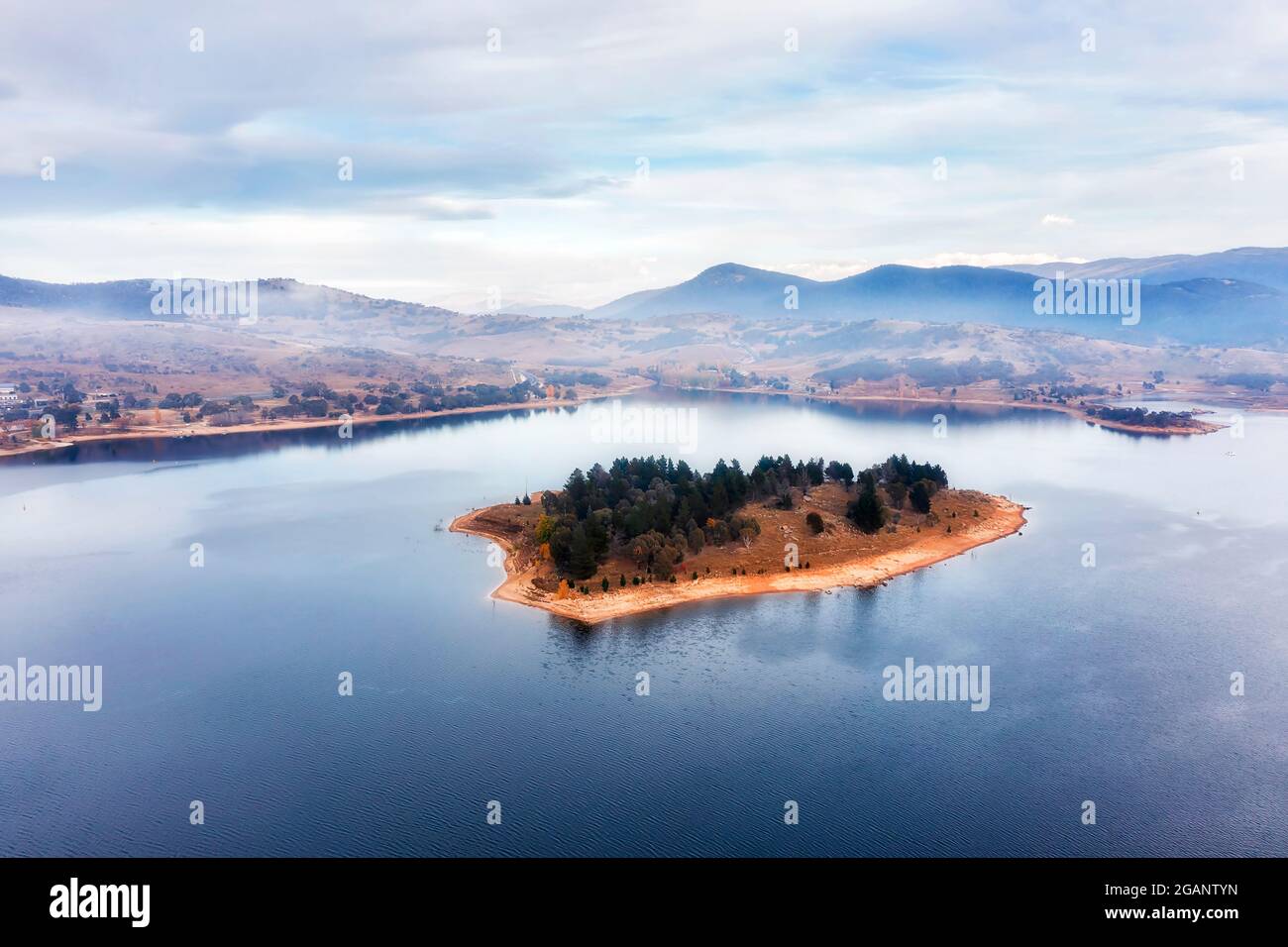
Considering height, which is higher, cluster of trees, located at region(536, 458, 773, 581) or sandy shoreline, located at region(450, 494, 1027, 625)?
cluster of trees, located at region(536, 458, 773, 581)

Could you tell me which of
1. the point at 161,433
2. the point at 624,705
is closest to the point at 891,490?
the point at 624,705

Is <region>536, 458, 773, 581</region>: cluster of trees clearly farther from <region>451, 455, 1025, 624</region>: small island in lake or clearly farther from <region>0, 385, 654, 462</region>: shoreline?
<region>0, 385, 654, 462</region>: shoreline

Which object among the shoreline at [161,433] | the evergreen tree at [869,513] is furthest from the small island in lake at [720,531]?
the shoreline at [161,433]

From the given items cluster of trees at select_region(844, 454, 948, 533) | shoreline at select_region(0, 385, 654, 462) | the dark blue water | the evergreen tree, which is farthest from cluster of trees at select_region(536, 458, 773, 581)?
shoreline at select_region(0, 385, 654, 462)

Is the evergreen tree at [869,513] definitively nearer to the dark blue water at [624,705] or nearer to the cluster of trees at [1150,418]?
the dark blue water at [624,705]

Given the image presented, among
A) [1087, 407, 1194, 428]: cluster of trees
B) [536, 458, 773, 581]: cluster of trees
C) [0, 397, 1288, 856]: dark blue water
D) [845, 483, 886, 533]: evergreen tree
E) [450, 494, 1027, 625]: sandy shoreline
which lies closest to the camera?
[0, 397, 1288, 856]: dark blue water
